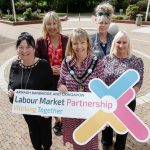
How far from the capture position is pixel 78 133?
10.4 feet

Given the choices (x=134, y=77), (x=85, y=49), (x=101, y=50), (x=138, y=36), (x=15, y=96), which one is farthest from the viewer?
(x=138, y=36)

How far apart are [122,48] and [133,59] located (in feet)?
0.68

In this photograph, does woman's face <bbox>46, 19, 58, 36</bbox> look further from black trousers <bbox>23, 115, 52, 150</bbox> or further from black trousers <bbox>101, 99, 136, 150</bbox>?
black trousers <bbox>101, 99, 136, 150</bbox>

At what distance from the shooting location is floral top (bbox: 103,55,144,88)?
3547mm

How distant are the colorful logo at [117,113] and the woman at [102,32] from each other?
3.27 feet

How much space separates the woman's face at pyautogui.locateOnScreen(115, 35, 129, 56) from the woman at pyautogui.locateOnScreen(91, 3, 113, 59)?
1.58 ft

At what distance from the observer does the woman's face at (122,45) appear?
11.6 ft

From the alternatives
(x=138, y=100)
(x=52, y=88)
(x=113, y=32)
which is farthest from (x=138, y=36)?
(x=52, y=88)

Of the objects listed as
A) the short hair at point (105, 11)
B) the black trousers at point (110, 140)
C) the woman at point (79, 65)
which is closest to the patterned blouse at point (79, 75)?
the woman at point (79, 65)

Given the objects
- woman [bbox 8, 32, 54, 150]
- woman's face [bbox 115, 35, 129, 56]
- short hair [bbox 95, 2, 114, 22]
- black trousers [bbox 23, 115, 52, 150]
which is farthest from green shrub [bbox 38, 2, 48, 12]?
woman's face [bbox 115, 35, 129, 56]

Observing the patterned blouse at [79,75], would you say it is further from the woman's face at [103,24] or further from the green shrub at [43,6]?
the green shrub at [43,6]

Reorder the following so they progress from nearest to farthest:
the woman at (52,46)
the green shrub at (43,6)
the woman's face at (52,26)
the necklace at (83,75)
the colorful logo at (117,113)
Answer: the colorful logo at (117,113) → the necklace at (83,75) → the woman's face at (52,26) → the woman at (52,46) → the green shrub at (43,6)

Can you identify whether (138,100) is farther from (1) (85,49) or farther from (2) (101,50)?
(1) (85,49)

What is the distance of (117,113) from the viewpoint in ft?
10.1
